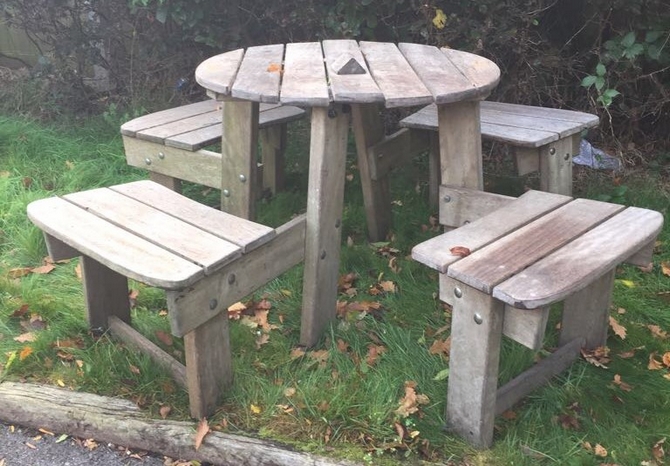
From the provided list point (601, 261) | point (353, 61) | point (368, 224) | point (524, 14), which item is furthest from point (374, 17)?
point (601, 261)

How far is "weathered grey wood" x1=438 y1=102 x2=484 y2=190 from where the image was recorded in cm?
249

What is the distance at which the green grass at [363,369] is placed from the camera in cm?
218

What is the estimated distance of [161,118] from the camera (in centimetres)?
347

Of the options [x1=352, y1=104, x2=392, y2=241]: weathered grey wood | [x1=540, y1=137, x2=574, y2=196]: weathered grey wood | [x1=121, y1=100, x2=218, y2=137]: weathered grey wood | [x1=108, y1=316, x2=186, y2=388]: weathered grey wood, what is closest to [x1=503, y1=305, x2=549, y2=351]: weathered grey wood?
[x1=108, y1=316, x2=186, y2=388]: weathered grey wood

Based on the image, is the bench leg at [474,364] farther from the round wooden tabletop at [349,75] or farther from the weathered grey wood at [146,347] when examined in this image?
the weathered grey wood at [146,347]

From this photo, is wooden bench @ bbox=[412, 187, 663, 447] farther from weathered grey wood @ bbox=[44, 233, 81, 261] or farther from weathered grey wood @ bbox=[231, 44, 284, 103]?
weathered grey wood @ bbox=[44, 233, 81, 261]

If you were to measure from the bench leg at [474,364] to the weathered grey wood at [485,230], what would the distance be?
0.11 metres

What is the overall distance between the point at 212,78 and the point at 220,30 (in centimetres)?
255

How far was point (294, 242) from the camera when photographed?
Answer: 243cm

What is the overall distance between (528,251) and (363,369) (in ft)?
2.59

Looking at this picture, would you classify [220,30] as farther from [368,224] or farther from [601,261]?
[601,261]

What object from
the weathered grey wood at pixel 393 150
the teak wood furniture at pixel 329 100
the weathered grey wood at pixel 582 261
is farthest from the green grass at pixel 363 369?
the weathered grey wood at pixel 582 261

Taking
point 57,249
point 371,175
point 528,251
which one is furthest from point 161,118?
point 528,251

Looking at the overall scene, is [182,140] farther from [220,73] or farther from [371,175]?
[371,175]
